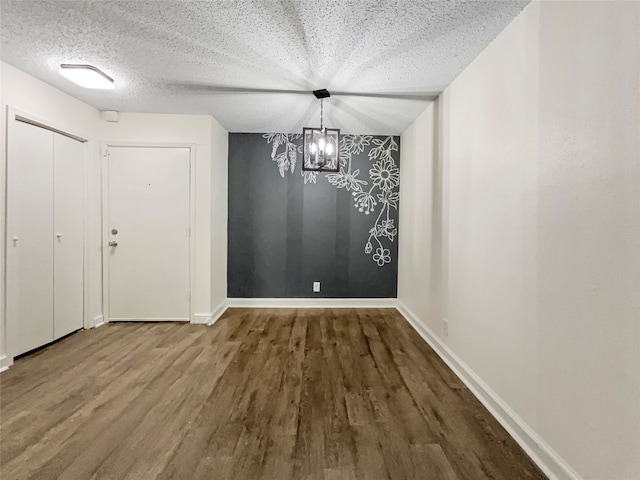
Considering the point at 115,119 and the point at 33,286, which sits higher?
the point at 115,119

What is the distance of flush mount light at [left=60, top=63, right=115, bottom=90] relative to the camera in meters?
2.38

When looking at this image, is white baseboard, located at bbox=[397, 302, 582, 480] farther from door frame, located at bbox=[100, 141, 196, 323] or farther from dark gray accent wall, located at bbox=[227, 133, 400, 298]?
door frame, located at bbox=[100, 141, 196, 323]

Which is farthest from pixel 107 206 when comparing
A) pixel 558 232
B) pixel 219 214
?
pixel 558 232

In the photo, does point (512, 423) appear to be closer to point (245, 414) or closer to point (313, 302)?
point (245, 414)

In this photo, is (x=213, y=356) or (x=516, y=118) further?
(x=213, y=356)

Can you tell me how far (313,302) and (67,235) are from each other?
297 cm

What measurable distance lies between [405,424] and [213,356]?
1741 mm

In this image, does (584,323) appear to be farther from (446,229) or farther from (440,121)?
(440,121)

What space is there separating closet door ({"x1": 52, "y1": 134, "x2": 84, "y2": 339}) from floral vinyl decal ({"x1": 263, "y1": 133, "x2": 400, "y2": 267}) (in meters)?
2.34

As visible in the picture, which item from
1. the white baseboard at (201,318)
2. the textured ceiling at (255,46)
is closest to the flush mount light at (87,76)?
the textured ceiling at (255,46)

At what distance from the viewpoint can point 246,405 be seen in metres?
1.94

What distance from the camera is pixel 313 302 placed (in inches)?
169

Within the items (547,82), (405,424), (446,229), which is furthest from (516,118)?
(405,424)

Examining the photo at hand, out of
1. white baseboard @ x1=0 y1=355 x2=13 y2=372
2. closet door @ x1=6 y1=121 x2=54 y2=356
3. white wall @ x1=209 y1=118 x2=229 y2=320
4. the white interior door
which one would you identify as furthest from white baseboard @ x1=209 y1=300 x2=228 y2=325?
white baseboard @ x1=0 y1=355 x2=13 y2=372
